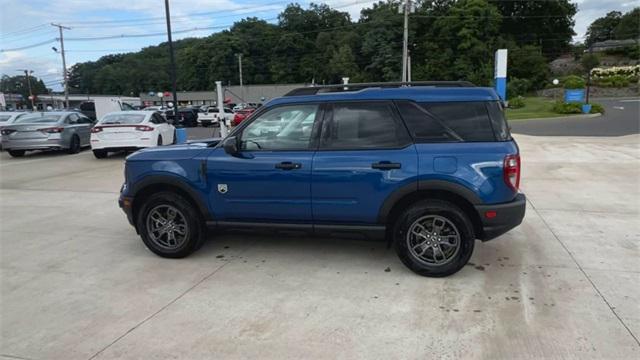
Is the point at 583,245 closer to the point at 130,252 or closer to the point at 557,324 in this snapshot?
the point at 557,324

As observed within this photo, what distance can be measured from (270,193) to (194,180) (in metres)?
0.84

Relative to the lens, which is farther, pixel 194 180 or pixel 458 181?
pixel 194 180

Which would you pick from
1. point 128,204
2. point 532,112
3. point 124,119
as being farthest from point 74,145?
point 532,112

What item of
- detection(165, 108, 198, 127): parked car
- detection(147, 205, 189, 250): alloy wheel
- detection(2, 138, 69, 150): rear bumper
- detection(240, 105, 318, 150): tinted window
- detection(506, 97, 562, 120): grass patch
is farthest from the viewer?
detection(165, 108, 198, 127): parked car

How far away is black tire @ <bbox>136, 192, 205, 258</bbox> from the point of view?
15.9 feet

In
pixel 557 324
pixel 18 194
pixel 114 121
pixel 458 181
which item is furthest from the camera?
pixel 114 121

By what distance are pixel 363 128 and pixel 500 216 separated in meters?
1.50

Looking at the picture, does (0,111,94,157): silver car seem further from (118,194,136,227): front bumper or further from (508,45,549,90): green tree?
(508,45,549,90): green tree

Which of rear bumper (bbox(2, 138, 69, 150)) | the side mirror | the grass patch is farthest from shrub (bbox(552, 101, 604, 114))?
the side mirror

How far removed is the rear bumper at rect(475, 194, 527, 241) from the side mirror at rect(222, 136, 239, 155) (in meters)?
2.40

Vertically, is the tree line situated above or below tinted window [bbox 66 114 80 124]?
above

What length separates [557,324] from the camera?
11.3ft

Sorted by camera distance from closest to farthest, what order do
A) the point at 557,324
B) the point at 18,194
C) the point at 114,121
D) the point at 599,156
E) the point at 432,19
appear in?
the point at 557,324 < the point at 18,194 < the point at 599,156 < the point at 114,121 < the point at 432,19

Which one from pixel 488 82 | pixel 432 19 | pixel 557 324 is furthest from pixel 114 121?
pixel 432 19
